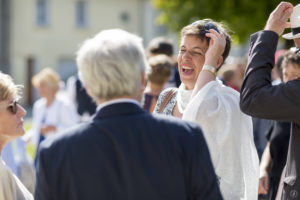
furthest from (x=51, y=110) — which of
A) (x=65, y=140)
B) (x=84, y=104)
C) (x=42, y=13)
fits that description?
(x=42, y=13)

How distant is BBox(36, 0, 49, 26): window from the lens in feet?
127

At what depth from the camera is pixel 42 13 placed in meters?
38.7

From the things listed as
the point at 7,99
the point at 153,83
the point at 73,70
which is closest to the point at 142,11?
the point at 73,70

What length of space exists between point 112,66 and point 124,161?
400 mm

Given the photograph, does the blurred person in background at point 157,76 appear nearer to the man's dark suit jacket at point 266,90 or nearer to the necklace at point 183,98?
the necklace at point 183,98

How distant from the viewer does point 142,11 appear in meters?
40.1

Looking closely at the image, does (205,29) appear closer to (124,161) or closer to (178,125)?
(178,125)

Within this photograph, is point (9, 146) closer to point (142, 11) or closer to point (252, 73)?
point (252, 73)

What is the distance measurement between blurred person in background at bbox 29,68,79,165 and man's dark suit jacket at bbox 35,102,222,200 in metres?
6.57

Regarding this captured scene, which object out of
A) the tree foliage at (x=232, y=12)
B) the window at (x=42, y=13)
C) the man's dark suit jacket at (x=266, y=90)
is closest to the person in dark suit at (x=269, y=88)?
the man's dark suit jacket at (x=266, y=90)

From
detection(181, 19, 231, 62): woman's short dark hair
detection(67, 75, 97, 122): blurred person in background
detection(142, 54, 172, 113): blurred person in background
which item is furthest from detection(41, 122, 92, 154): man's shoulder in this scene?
detection(67, 75, 97, 122): blurred person in background

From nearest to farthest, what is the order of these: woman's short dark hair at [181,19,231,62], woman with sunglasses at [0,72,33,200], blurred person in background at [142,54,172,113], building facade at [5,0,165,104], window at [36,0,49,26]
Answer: woman with sunglasses at [0,72,33,200] < woman's short dark hair at [181,19,231,62] < blurred person in background at [142,54,172,113] < building facade at [5,0,165,104] < window at [36,0,49,26]

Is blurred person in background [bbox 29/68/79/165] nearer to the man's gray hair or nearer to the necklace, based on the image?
the necklace

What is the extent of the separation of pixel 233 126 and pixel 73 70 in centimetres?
3620
